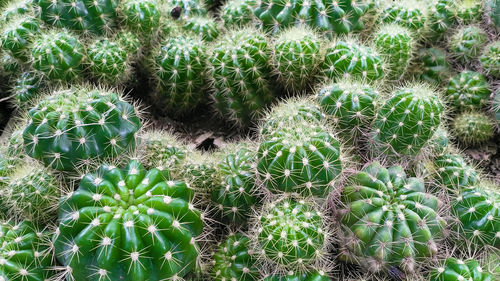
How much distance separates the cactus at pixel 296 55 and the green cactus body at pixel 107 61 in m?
1.36

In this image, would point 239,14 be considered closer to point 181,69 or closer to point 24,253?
point 181,69

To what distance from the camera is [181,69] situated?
407cm

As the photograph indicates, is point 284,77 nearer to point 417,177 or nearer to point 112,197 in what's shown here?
point 417,177

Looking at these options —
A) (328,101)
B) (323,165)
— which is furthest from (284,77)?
(323,165)

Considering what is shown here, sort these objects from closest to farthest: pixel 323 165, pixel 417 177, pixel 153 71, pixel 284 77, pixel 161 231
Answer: pixel 161 231
pixel 323 165
pixel 417 177
pixel 284 77
pixel 153 71

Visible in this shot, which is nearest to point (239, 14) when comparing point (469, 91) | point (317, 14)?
point (317, 14)

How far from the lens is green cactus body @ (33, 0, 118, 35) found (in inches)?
154

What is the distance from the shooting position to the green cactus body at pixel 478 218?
293cm

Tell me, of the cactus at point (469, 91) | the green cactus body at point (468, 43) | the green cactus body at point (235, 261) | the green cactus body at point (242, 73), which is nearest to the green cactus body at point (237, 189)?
the green cactus body at point (235, 261)

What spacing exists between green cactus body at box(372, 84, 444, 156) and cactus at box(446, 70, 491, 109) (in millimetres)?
1184

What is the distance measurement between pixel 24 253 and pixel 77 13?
2160 mm

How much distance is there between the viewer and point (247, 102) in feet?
13.0

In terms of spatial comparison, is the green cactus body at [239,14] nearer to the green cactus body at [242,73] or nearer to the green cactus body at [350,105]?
the green cactus body at [242,73]

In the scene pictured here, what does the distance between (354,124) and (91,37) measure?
7.97ft
